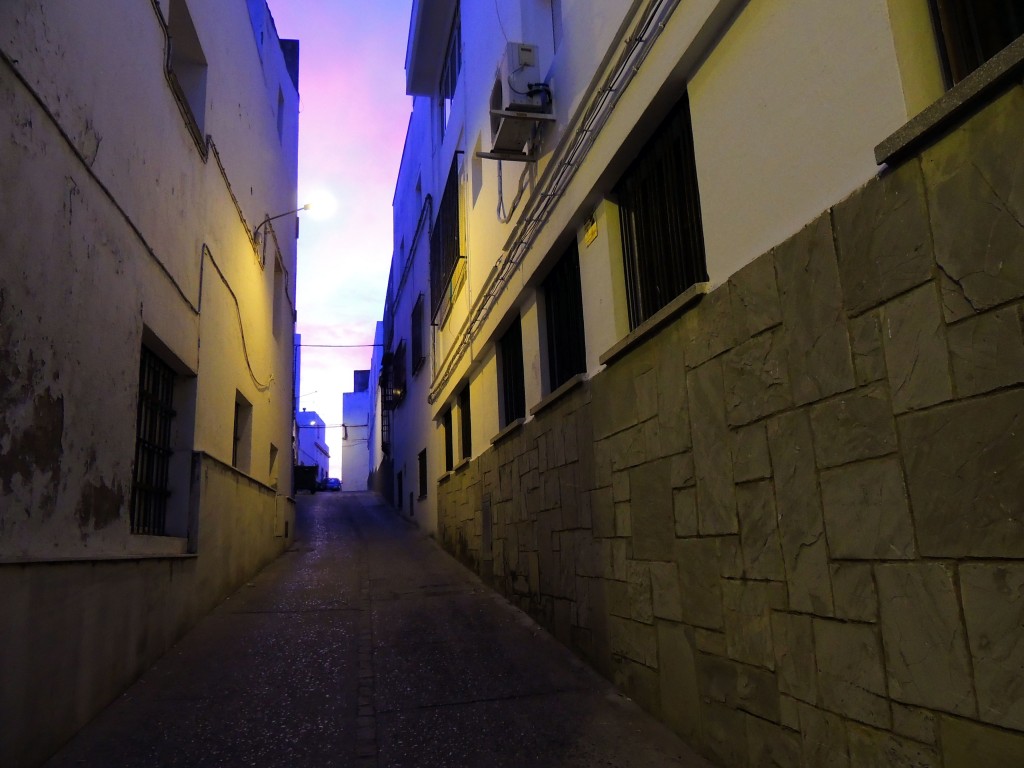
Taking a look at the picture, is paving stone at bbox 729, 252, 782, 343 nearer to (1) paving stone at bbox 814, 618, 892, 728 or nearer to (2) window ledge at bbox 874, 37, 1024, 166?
(2) window ledge at bbox 874, 37, 1024, 166

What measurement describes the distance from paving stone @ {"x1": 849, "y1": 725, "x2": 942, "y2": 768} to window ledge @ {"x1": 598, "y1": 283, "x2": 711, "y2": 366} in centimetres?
198

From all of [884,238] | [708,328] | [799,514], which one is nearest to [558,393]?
[708,328]

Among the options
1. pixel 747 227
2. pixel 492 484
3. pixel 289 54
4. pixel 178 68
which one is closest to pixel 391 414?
pixel 289 54

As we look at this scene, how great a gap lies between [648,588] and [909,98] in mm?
2836

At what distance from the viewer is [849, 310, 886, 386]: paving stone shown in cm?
251

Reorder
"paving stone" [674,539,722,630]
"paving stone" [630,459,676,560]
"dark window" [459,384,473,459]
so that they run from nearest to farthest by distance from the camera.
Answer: "paving stone" [674,539,722,630] → "paving stone" [630,459,676,560] → "dark window" [459,384,473,459]

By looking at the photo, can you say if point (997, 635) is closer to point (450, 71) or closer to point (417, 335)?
point (450, 71)

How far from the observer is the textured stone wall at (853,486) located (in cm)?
210

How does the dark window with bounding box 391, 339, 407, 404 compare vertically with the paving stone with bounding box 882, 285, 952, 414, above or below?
above

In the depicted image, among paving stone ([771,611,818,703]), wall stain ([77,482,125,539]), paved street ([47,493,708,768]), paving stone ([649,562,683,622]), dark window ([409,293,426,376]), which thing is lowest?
paved street ([47,493,708,768])

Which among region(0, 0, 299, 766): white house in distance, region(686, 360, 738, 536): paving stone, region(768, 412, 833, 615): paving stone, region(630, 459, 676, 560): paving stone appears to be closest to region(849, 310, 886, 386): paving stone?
region(768, 412, 833, 615): paving stone

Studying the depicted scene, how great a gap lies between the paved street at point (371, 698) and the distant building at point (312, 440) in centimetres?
3388

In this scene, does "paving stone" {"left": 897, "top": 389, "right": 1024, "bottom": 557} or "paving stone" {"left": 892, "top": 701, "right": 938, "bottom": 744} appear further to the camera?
"paving stone" {"left": 892, "top": 701, "right": 938, "bottom": 744}

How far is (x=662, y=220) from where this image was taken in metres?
4.46
